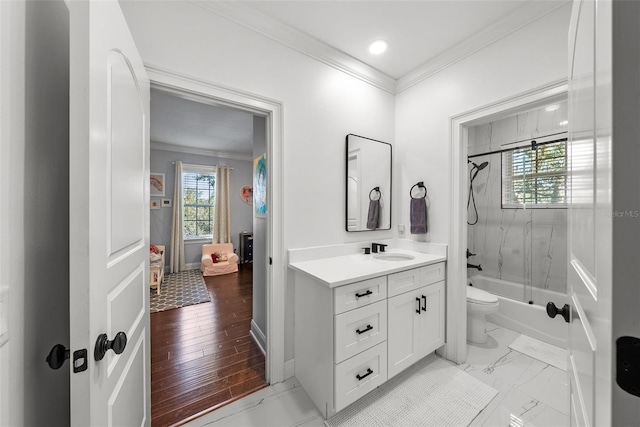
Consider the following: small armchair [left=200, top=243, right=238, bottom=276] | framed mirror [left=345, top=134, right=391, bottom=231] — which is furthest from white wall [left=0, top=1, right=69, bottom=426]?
small armchair [left=200, top=243, right=238, bottom=276]

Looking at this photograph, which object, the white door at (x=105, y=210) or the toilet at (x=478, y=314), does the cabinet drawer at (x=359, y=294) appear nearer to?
the white door at (x=105, y=210)

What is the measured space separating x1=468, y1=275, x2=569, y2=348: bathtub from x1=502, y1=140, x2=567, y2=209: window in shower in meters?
1.02

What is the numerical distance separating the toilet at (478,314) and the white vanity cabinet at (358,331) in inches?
22.1

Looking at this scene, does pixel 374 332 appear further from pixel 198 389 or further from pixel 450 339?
pixel 198 389

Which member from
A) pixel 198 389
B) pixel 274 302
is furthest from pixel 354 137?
pixel 198 389

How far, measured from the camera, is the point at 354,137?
220 centimetres

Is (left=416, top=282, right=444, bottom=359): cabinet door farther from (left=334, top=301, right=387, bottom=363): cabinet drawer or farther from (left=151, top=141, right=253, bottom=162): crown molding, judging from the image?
(left=151, top=141, right=253, bottom=162): crown molding

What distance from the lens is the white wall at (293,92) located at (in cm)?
143

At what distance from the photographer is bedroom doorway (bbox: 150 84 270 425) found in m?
1.73

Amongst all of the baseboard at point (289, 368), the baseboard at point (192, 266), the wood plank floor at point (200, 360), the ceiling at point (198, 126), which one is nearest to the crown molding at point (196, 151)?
the ceiling at point (198, 126)

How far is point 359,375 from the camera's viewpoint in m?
1.50

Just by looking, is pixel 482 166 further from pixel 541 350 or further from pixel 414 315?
pixel 414 315

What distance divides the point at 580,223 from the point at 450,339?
1.66 metres
